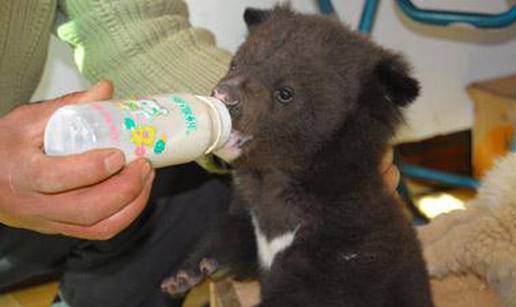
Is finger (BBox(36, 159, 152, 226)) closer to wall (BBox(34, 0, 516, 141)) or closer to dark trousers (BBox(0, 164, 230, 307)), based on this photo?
dark trousers (BBox(0, 164, 230, 307))

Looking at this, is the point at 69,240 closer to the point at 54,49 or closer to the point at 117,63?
the point at 117,63

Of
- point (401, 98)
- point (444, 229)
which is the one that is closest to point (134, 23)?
point (401, 98)

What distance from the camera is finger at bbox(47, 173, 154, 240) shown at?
92 cm

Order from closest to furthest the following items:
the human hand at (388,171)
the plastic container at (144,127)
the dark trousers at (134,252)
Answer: the plastic container at (144,127) < the human hand at (388,171) < the dark trousers at (134,252)

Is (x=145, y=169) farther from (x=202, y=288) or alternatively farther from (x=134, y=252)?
(x=202, y=288)

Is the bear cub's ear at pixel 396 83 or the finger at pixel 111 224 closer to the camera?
the finger at pixel 111 224

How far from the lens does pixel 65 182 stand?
85 cm

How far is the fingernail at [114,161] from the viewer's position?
2.67ft

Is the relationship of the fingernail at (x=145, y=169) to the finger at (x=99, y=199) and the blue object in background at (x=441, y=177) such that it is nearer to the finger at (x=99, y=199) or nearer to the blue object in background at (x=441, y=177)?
the finger at (x=99, y=199)

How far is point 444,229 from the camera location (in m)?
1.49

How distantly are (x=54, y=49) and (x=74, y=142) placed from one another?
1335mm

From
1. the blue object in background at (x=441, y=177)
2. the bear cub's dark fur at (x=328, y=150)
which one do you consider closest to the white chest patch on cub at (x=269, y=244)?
the bear cub's dark fur at (x=328, y=150)

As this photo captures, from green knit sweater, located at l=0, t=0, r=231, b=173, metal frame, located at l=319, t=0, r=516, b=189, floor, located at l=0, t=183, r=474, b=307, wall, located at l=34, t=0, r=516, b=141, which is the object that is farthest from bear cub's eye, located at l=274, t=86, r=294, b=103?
wall, located at l=34, t=0, r=516, b=141

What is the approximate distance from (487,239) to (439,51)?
1.30 meters
